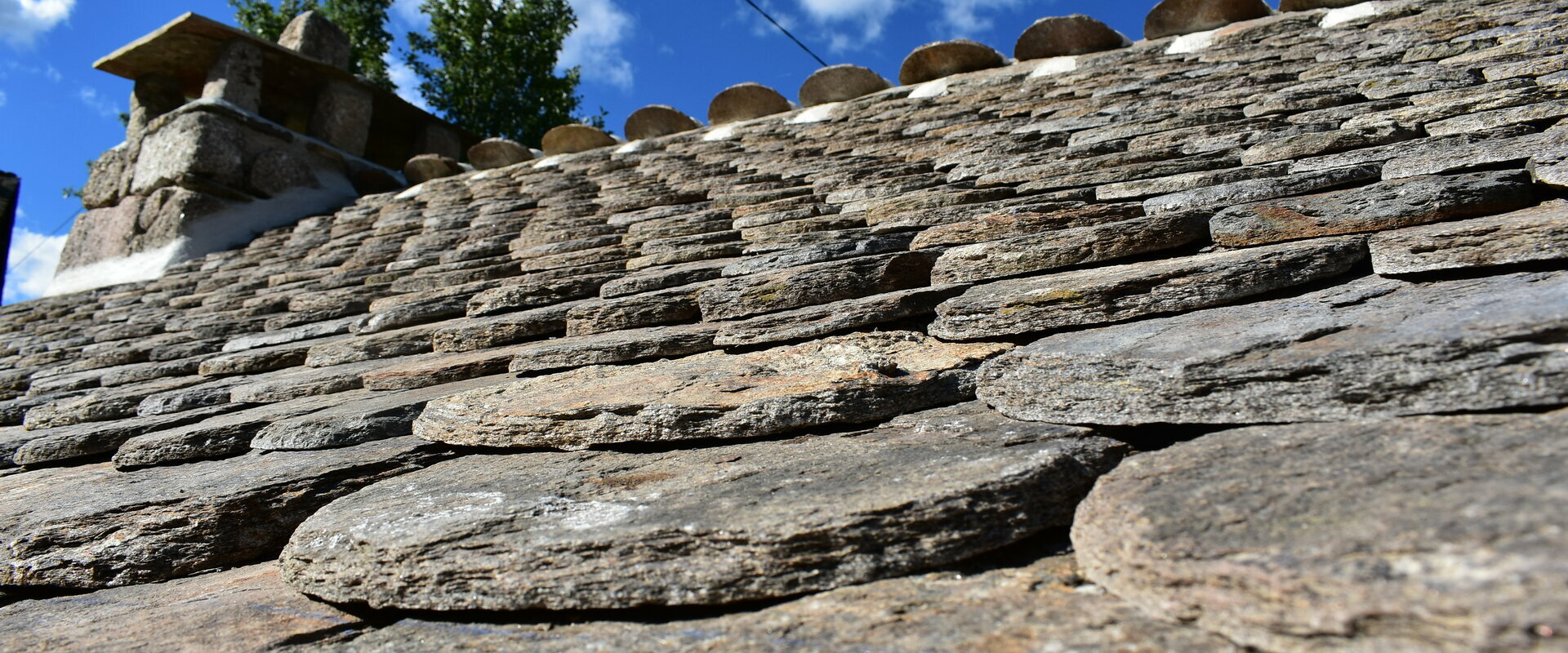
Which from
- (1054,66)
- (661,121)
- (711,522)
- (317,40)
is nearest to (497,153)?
(661,121)

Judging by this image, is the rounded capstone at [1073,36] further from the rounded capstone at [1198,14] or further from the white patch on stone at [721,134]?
the white patch on stone at [721,134]

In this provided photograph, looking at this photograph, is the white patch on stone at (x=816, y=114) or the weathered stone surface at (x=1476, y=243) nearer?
the weathered stone surface at (x=1476, y=243)

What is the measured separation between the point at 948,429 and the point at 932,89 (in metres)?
3.35

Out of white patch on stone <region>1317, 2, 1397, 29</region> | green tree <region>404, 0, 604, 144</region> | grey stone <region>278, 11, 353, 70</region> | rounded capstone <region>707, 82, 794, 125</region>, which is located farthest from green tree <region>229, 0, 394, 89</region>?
white patch on stone <region>1317, 2, 1397, 29</region>

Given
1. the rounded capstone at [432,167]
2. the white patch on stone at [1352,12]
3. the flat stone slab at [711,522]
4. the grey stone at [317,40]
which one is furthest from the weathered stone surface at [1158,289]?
the grey stone at [317,40]

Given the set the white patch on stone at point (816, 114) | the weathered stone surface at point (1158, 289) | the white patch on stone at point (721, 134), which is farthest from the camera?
the white patch on stone at point (721, 134)

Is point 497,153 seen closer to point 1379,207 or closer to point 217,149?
point 217,149

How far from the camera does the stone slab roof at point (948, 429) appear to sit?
781 mm

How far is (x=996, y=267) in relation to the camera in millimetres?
1754

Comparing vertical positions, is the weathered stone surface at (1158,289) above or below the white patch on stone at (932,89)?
below

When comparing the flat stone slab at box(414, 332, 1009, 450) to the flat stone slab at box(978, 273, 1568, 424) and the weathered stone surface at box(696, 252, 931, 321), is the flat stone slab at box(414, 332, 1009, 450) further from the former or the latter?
the weathered stone surface at box(696, 252, 931, 321)

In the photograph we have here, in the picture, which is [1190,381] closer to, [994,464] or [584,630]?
[994,464]

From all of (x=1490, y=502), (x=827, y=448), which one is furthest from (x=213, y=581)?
(x=1490, y=502)

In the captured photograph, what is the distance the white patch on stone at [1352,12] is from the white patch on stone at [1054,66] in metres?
0.98
